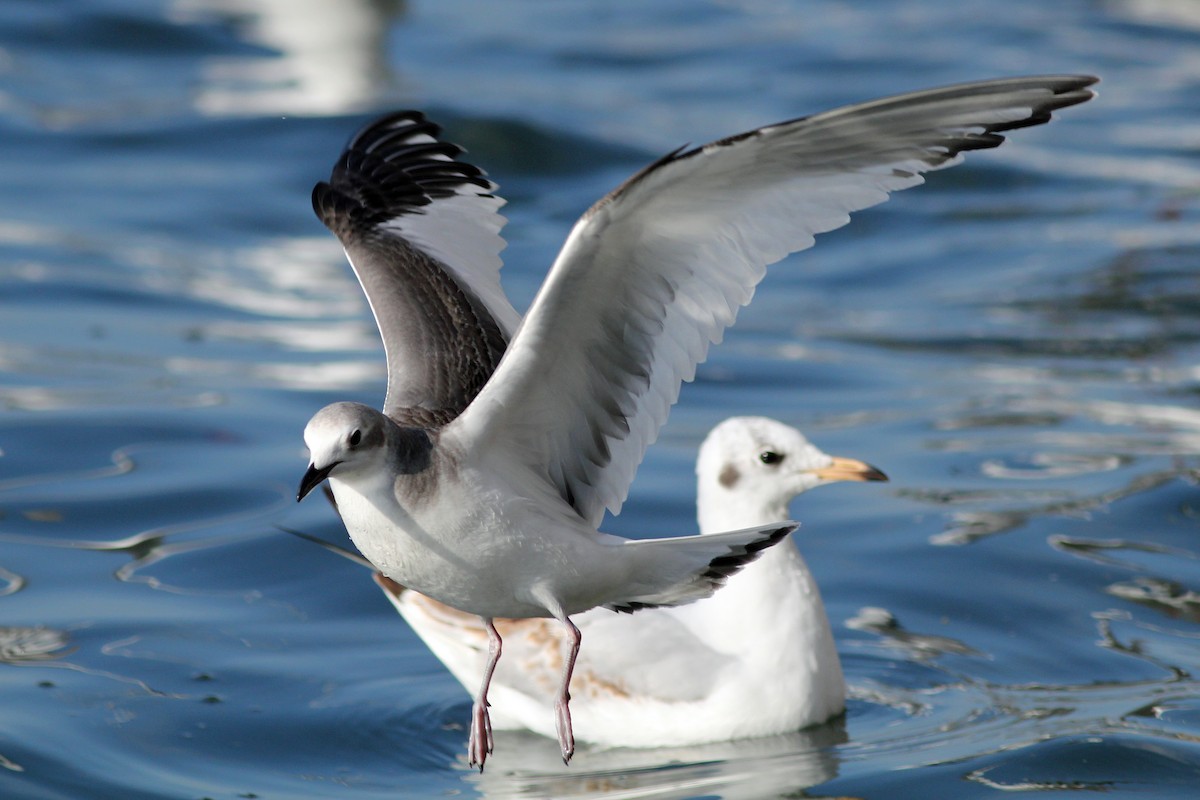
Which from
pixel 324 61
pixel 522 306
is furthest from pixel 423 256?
pixel 324 61

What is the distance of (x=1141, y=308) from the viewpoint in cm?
1362

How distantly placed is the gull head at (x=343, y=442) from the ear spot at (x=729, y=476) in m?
2.57

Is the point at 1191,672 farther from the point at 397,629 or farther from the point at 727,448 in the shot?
the point at 397,629

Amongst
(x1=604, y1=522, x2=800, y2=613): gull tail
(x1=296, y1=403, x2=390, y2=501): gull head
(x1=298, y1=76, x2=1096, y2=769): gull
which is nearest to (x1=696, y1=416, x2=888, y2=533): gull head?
(x1=298, y1=76, x2=1096, y2=769): gull

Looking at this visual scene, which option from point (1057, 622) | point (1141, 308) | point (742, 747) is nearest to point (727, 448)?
point (742, 747)

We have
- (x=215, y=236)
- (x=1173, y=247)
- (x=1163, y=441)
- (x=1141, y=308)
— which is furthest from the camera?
(x=215, y=236)

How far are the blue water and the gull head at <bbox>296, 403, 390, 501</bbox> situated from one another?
2.08 m

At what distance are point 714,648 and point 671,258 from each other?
95.2 inches

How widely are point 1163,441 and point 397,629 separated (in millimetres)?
4889

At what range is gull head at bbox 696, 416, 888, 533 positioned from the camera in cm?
720

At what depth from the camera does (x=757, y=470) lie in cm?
722

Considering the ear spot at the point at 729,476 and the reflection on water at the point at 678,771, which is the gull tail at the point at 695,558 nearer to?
the reflection on water at the point at 678,771

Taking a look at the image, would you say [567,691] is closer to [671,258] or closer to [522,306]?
[671,258]

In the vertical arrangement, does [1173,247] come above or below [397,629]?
above
